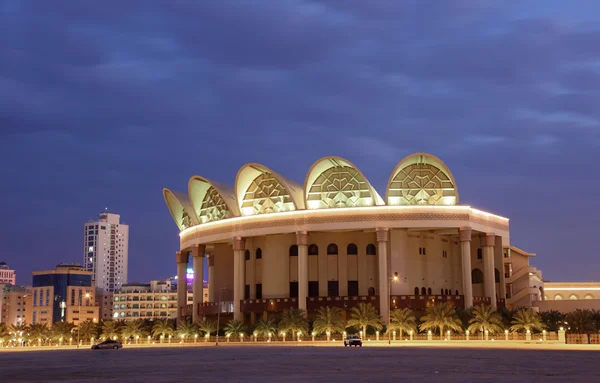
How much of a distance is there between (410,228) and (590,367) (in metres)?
52.2

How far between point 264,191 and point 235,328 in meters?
16.0

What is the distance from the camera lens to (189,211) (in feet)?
305

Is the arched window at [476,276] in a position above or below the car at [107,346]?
above

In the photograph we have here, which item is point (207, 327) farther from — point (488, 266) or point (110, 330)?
point (488, 266)

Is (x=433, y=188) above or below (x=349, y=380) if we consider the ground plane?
above

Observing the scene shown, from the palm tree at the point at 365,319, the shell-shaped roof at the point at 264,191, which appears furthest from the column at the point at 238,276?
the palm tree at the point at 365,319

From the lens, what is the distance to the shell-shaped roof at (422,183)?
78.2 metres

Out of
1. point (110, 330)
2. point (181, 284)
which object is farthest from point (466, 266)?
point (110, 330)

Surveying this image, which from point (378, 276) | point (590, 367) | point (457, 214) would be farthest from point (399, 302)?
point (590, 367)

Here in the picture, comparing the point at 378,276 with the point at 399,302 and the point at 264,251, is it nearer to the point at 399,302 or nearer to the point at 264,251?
the point at 399,302

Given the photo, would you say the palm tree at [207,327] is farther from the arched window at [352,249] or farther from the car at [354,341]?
the car at [354,341]

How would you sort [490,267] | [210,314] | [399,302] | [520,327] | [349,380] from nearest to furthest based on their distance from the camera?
[349,380]
[520,327]
[399,302]
[490,267]
[210,314]

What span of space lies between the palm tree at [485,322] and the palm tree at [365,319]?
8.50m

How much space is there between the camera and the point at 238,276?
81.8 meters
